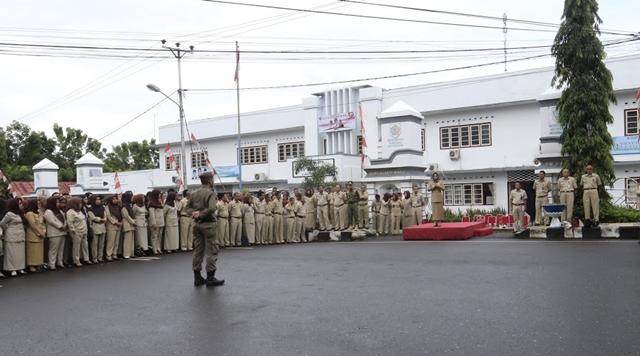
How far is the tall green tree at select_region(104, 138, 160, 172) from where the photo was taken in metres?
56.1

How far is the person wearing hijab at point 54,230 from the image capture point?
11883 mm

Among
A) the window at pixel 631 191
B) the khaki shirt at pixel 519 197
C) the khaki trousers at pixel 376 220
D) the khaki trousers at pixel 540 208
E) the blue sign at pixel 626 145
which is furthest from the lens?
the blue sign at pixel 626 145

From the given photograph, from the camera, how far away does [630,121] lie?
2378 centimetres

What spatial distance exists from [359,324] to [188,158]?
35.3 m

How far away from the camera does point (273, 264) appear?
10.9 meters

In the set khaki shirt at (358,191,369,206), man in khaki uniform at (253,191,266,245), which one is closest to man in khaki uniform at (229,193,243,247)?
man in khaki uniform at (253,191,266,245)

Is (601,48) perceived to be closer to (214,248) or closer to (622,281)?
(622,281)

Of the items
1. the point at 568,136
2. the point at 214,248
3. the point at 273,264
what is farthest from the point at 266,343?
the point at 568,136

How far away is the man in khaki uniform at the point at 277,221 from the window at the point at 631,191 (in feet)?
47.1

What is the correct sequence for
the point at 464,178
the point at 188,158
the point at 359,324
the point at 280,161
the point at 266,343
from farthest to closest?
the point at 188,158 < the point at 280,161 < the point at 464,178 < the point at 359,324 < the point at 266,343

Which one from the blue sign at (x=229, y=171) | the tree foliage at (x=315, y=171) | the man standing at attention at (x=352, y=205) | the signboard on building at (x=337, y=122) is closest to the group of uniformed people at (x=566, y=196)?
the man standing at attention at (x=352, y=205)

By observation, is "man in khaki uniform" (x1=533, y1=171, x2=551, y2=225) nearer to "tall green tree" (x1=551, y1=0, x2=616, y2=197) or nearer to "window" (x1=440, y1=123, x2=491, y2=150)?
"tall green tree" (x1=551, y1=0, x2=616, y2=197)

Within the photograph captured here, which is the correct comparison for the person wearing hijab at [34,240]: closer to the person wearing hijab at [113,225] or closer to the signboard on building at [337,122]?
→ the person wearing hijab at [113,225]

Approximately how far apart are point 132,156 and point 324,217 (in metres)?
43.0
